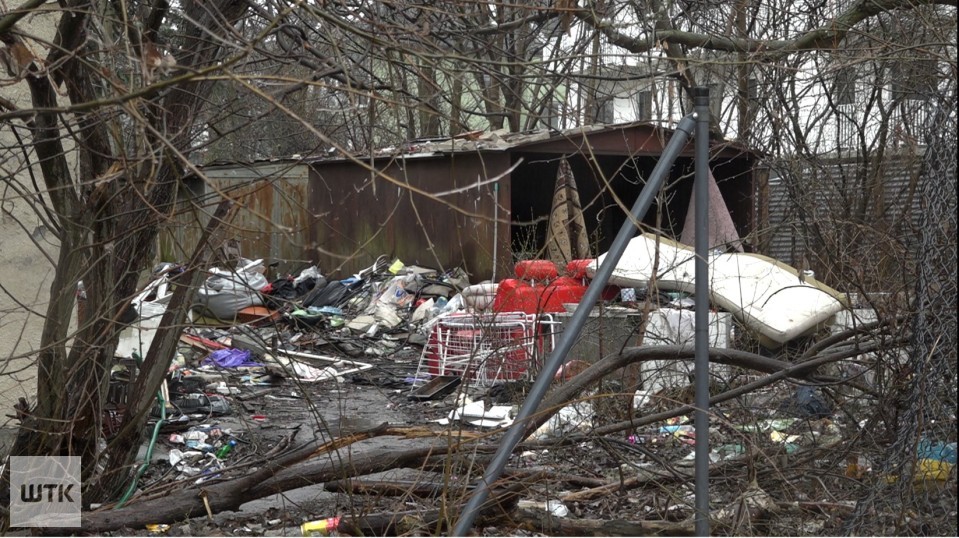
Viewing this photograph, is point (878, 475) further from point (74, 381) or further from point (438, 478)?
point (74, 381)

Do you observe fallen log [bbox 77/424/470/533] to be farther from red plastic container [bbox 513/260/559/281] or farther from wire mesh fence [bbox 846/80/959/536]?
red plastic container [bbox 513/260/559/281]

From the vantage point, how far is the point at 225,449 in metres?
7.06

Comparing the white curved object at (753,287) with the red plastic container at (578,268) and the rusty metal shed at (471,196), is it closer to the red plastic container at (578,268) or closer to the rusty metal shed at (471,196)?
the red plastic container at (578,268)

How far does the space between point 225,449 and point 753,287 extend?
5.22m

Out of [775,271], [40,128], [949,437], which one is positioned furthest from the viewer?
[775,271]

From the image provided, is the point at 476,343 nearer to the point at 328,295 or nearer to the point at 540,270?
the point at 540,270

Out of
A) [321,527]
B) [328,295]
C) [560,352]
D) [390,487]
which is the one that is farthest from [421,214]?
[560,352]

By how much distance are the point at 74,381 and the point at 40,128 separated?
139 cm

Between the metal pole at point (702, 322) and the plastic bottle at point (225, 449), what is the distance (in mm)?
4623

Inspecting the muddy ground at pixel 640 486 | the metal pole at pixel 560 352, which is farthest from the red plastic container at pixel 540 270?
the metal pole at pixel 560 352

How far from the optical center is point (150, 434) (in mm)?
7176

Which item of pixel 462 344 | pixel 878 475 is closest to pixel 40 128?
pixel 878 475

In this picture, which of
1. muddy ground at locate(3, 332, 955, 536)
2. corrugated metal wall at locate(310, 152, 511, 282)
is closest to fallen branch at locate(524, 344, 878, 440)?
muddy ground at locate(3, 332, 955, 536)

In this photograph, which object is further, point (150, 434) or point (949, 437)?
point (150, 434)
